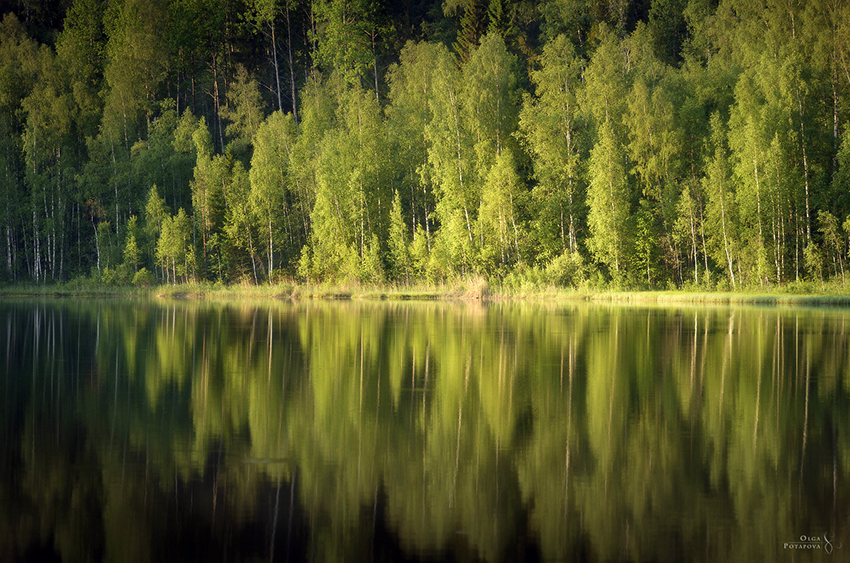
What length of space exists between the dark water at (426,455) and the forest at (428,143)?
31009mm

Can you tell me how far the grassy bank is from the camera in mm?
44469

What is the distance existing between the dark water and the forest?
A: 102 ft

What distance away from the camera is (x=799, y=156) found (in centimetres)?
4838

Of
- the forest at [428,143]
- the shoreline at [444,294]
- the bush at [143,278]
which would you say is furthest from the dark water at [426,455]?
the bush at [143,278]

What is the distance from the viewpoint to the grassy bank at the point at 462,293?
4447 centimetres

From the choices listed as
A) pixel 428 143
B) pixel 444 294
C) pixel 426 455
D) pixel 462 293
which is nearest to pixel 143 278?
pixel 428 143

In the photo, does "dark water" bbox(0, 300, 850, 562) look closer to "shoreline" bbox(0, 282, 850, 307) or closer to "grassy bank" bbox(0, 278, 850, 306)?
"shoreline" bbox(0, 282, 850, 307)

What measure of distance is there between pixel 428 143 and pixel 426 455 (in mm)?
53109

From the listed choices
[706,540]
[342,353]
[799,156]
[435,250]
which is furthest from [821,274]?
[706,540]

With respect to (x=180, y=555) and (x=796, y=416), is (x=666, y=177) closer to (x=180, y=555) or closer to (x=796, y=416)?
(x=796, y=416)

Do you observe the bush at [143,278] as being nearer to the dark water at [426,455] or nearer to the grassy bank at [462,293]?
the grassy bank at [462,293]

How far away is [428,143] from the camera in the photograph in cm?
6144

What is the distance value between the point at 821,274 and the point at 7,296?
5051cm

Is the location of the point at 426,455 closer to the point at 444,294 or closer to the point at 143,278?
the point at 444,294
